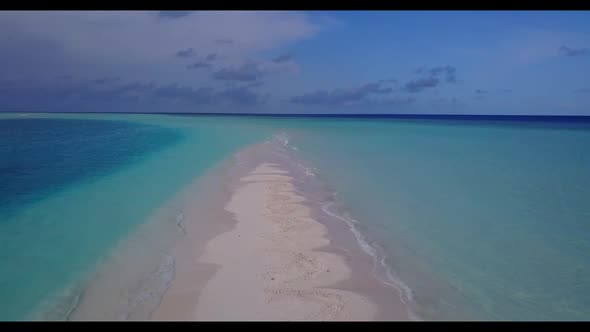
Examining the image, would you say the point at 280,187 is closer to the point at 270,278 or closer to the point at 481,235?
the point at 481,235

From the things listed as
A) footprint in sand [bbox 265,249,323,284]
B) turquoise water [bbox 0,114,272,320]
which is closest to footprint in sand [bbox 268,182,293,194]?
turquoise water [bbox 0,114,272,320]

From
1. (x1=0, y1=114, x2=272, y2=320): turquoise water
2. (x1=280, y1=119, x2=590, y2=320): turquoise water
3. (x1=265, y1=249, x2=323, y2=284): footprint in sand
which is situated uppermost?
(x1=265, y1=249, x2=323, y2=284): footprint in sand

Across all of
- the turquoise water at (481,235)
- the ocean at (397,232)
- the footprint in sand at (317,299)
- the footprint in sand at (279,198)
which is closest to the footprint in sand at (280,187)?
the footprint in sand at (279,198)

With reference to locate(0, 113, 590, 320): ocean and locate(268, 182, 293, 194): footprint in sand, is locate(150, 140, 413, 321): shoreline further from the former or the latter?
locate(268, 182, 293, 194): footprint in sand

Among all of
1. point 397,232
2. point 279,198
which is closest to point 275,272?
point 397,232

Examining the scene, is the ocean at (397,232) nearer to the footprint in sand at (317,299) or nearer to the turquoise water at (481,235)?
the turquoise water at (481,235)
